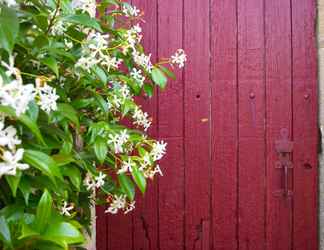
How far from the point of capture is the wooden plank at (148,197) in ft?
6.75

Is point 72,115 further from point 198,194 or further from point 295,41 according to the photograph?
point 295,41

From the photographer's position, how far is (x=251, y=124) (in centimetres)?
205

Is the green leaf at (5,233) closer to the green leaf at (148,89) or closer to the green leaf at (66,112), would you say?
the green leaf at (66,112)

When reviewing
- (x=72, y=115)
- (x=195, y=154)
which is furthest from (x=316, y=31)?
(x=72, y=115)

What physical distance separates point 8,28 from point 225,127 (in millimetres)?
1411

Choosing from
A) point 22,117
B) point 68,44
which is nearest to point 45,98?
point 22,117

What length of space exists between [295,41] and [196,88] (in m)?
0.56

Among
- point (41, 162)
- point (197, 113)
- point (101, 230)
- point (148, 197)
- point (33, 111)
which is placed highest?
point (197, 113)

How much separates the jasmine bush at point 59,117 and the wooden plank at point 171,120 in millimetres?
550

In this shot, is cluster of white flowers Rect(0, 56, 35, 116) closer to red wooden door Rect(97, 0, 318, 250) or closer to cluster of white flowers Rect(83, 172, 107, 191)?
cluster of white flowers Rect(83, 172, 107, 191)

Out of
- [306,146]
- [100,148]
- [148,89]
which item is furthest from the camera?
[306,146]

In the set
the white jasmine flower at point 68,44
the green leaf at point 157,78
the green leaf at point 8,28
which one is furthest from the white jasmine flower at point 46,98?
the green leaf at point 157,78

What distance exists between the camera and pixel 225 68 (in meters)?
2.06

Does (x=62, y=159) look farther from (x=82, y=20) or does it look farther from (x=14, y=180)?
(x=82, y=20)
